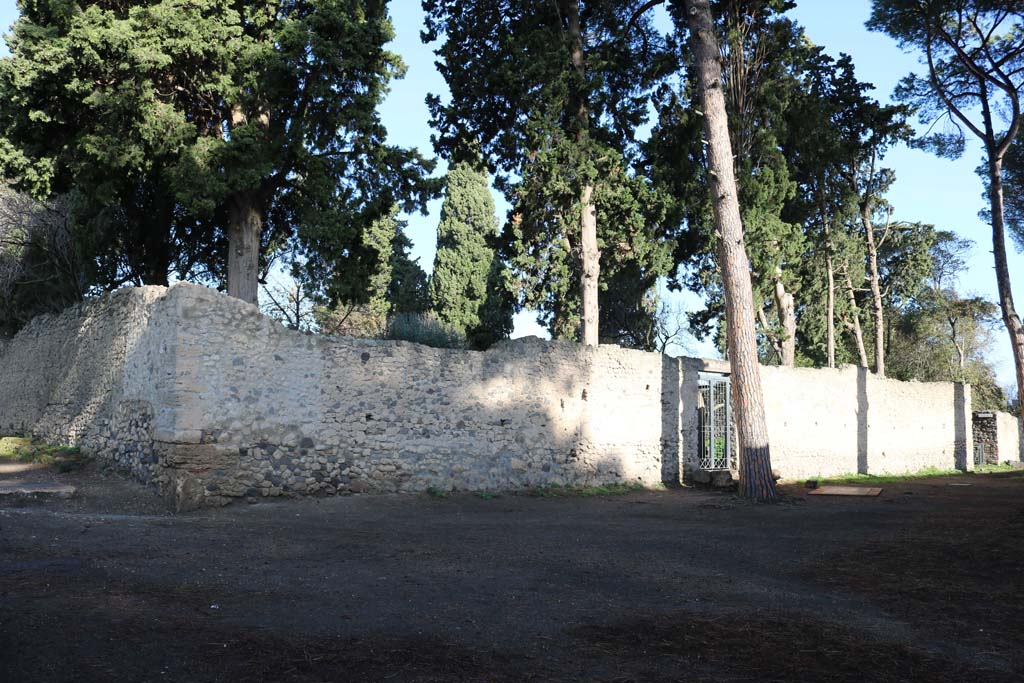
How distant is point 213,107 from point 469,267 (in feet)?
46.8

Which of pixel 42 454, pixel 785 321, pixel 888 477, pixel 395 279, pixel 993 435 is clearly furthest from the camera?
pixel 395 279

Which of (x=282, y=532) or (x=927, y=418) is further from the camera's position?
(x=927, y=418)

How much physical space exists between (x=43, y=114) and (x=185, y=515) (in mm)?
9069

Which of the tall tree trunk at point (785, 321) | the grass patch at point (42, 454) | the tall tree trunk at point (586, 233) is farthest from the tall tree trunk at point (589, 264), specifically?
the grass patch at point (42, 454)

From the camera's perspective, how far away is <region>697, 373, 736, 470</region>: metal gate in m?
16.0

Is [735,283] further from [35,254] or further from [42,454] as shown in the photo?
[35,254]

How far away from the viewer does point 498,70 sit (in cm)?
1656

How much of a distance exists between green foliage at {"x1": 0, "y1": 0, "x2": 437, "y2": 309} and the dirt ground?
7.05 metres

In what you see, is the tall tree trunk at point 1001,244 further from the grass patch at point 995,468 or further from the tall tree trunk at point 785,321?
the grass patch at point 995,468

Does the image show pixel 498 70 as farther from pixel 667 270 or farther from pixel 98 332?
pixel 98 332

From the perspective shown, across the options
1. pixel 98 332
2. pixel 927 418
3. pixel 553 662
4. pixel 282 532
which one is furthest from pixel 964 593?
pixel 927 418

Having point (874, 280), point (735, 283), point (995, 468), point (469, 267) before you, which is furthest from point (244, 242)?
point (995, 468)

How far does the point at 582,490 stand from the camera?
538 inches

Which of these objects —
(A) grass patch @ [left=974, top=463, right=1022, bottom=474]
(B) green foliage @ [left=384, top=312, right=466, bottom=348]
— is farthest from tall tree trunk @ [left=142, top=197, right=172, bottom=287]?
(A) grass patch @ [left=974, top=463, right=1022, bottom=474]
